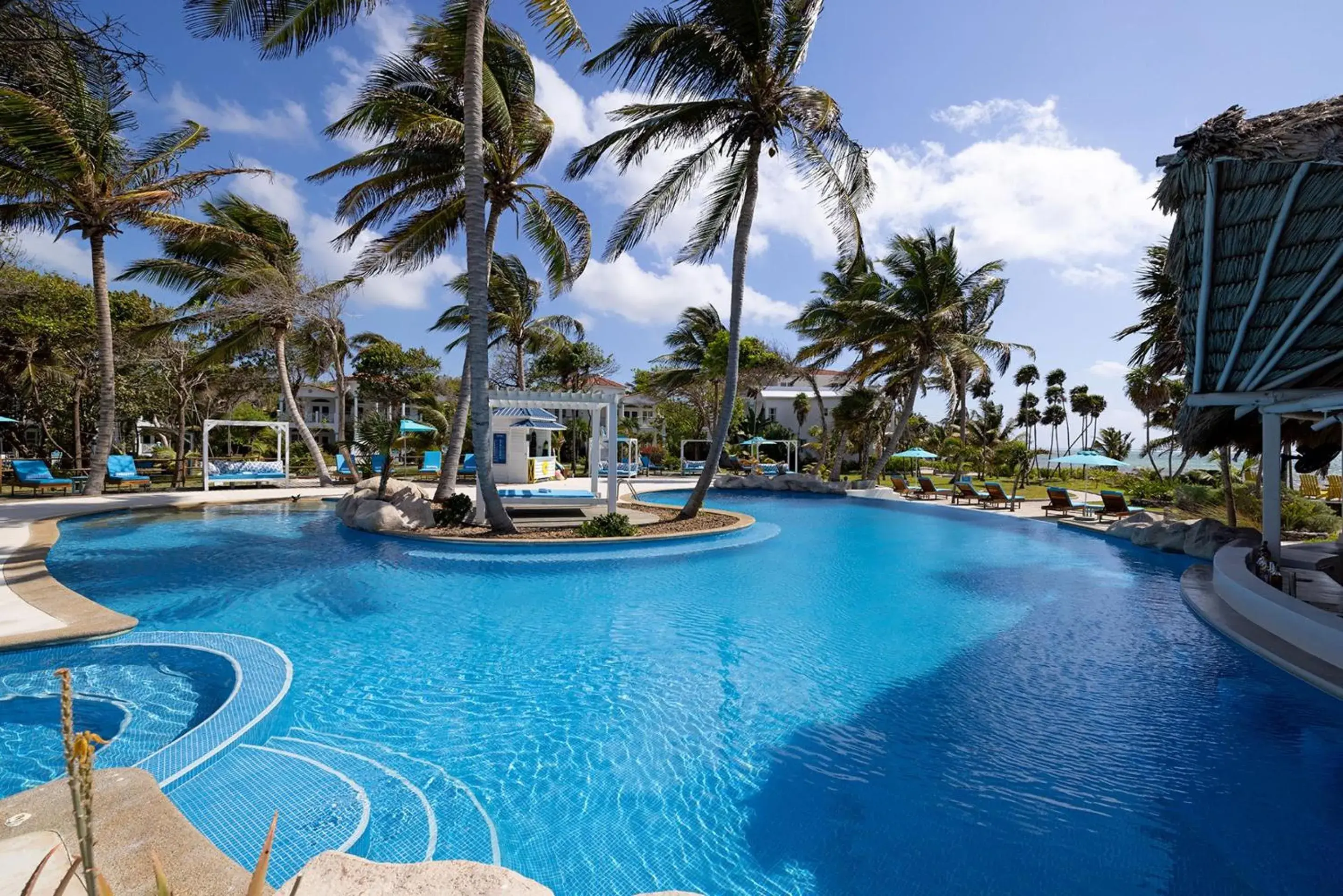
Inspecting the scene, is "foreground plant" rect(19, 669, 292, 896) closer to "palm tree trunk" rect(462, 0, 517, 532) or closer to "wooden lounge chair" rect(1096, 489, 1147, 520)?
"palm tree trunk" rect(462, 0, 517, 532)

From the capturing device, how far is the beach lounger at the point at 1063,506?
18188mm

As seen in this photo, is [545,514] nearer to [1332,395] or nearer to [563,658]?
[563,658]

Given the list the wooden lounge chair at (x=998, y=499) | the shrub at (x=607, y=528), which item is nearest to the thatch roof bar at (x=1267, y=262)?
the shrub at (x=607, y=528)

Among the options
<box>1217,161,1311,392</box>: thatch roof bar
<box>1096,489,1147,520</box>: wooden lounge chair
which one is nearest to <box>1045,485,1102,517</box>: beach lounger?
<box>1096,489,1147,520</box>: wooden lounge chair

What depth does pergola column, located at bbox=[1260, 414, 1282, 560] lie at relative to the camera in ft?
27.9

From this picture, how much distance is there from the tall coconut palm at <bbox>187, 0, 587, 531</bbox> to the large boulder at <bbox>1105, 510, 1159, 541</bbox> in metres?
14.2

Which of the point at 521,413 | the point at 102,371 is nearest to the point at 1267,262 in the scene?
the point at 521,413

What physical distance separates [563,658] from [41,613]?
576 cm

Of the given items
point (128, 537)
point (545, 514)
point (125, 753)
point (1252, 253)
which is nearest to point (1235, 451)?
point (1252, 253)

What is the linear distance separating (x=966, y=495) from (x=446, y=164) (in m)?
18.7

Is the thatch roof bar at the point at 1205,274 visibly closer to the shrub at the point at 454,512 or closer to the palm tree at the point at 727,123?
the palm tree at the point at 727,123

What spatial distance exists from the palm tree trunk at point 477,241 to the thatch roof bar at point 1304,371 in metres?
11.5

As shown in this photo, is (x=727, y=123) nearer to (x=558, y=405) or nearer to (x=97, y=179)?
(x=558, y=405)

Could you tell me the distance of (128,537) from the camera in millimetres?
13094
